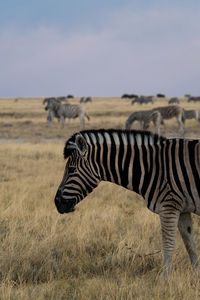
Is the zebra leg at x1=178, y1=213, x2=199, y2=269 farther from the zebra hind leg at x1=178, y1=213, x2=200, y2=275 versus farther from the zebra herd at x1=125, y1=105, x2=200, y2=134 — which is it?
the zebra herd at x1=125, y1=105, x2=200, y2=134

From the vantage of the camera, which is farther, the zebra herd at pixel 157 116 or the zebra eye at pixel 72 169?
the zebra herd at pixel 157 116

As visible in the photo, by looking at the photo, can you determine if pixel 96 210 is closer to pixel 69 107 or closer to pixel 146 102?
pixel 69 107

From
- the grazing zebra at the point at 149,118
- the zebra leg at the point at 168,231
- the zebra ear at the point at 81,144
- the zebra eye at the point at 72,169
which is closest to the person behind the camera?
the zebra leg at the point at 168,231

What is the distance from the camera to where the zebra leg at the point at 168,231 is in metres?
3.66

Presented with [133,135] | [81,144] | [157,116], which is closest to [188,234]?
[133,135]

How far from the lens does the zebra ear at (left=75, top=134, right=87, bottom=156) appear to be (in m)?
3.84

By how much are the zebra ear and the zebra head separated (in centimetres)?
3

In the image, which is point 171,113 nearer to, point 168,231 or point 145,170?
point 145,170

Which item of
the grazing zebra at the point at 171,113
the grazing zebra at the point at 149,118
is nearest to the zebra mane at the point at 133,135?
the grazing zebra at the point at 149,118

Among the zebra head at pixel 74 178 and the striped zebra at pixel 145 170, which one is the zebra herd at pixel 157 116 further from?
the zebra head at pixel 74 178

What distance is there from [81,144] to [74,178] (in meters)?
0.36

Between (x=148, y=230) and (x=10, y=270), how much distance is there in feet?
7.08

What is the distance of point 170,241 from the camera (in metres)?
3.71

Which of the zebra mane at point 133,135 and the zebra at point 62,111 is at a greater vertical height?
the zebra at point 62,111
